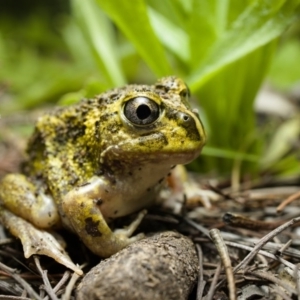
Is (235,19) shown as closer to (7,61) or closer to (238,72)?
(238,72)

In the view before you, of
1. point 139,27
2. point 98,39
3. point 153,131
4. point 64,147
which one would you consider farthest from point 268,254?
point 98,39

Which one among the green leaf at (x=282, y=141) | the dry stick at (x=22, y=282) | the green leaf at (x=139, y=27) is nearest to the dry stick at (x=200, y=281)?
the dry stick at (x=22, y=282)

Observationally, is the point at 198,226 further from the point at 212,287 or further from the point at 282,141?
the point at 282,141

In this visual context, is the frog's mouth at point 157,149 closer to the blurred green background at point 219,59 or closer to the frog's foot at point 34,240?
the frog's foot at point 34,240

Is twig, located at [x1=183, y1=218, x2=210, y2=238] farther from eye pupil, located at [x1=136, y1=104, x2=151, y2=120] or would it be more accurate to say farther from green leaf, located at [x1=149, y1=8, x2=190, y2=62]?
green leaf, located at [x1=149, y1=8, x2=190, y2=62]

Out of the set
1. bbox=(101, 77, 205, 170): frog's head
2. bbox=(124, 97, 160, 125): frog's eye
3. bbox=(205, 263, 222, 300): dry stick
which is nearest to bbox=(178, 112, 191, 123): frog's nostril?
bbox=(101, 77, 205, 170): frog's head

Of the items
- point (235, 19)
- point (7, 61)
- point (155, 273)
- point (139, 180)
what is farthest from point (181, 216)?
point (7, 61)
